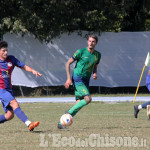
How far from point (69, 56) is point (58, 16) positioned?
1945 millimetres

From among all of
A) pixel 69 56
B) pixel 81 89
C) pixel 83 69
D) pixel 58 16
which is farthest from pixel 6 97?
pixel 69 56

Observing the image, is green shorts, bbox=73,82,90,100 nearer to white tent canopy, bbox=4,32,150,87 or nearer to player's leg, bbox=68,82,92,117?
player's leg, bbox=68,82,92,117

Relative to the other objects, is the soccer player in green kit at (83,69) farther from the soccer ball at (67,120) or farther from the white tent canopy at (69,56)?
the white tent canopy at (69,56)

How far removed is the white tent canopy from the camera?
23.6 m

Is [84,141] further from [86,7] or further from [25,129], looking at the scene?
[86,7]

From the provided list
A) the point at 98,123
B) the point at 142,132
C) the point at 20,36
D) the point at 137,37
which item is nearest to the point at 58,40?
the point at 20,36

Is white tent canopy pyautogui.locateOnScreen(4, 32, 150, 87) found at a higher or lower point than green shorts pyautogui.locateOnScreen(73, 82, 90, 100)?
lower

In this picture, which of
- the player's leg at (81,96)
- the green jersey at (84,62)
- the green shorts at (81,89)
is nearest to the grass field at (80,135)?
the player's leg at (81,96)

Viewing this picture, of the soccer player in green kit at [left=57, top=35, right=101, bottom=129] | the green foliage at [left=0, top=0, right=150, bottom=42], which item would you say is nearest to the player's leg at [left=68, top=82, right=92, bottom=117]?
the soccer player in green kit at [left=57, top=35, right=101, bottom=129]

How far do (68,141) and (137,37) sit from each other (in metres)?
16.0

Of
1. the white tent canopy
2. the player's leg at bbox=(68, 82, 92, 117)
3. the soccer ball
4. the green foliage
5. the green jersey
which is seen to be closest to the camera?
the soccer ball

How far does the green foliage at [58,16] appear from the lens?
73.6 feet

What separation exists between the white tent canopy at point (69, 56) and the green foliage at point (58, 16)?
0.53 meters

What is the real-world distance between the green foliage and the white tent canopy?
528mm
